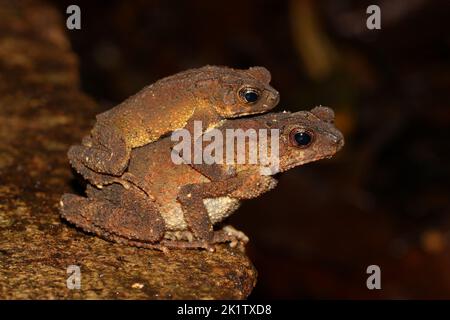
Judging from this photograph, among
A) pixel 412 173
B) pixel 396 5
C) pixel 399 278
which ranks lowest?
pixel 399 278

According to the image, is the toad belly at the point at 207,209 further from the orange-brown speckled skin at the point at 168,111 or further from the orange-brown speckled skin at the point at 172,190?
the orange-brown speckled skin at the point at 168,111

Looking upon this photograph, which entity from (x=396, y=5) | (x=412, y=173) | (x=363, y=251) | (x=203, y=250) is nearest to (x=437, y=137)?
(x=412, y=173)

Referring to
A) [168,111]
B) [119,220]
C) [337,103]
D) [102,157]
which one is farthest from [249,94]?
[337,103]

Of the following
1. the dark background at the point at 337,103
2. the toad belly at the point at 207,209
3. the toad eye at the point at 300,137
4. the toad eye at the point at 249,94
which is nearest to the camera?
the toad eye at the point at 249,94

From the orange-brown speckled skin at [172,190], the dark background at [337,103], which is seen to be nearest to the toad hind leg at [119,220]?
the orange-brown speckled skin at [172,190]

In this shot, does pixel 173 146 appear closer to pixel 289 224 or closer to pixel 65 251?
pixel 65 251
